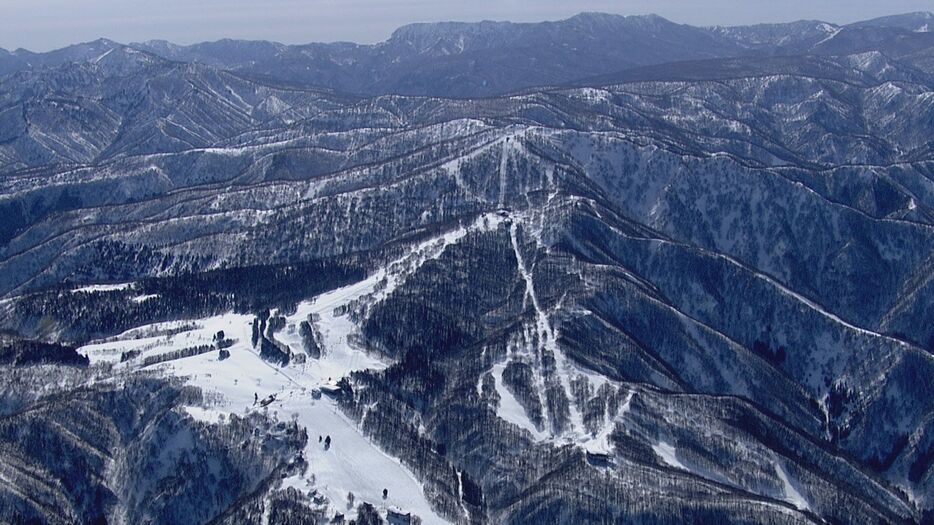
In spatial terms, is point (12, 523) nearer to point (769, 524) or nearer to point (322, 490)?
point (322, 490)

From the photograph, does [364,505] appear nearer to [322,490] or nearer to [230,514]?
[322,490]

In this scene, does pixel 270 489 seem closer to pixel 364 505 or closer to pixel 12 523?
pixel 364 505

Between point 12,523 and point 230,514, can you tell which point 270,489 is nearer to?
point 230,514

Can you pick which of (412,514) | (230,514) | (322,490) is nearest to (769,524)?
(412,514)

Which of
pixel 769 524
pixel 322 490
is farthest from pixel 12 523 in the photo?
pixel 769 524

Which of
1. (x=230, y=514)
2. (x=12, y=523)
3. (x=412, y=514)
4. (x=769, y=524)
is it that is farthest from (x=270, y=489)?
(x=769, y=524)

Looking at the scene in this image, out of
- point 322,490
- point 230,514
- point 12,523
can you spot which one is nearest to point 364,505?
point 322,490
